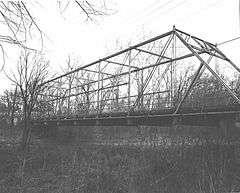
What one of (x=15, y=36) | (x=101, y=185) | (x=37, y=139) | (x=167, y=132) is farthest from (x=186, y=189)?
(x=37, y=139)

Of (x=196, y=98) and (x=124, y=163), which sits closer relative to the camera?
(x=196, y=98)

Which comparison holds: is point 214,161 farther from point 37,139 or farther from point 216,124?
point 37,139

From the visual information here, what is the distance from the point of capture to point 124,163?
15.8 meters

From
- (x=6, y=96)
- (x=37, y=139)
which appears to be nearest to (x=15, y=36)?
(x=37, y=139)

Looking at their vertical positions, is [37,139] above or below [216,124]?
below

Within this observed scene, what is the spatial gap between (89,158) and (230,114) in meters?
9.83

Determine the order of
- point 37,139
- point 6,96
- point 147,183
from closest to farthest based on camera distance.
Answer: point 147,183 → point 37,139 → point 6,96

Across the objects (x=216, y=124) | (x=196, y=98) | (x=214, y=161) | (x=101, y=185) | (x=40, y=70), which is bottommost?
(x=101, y=185)

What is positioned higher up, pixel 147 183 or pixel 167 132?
pixel 167 132

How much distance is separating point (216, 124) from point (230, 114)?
7.01ft

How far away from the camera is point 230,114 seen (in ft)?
33.6

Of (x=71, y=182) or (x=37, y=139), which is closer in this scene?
(x=71, y=182)

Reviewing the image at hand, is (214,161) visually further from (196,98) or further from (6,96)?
(6,96)

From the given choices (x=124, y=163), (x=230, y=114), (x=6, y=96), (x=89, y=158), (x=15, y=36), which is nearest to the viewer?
(x=15, y=36)
